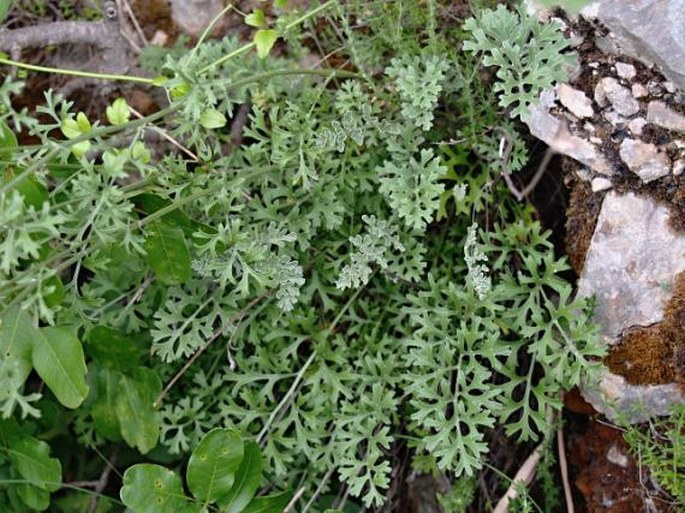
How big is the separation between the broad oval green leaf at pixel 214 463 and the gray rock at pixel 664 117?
1.36 metres

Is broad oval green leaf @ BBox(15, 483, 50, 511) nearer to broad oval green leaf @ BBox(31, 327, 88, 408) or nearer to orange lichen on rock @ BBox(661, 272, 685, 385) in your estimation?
broad oval green leaf @ BBox(31, 327, 88, 408)

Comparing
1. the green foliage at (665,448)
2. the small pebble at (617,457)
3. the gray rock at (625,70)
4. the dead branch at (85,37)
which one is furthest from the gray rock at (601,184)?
the dead branch at (85,37)

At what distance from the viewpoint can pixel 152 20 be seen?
10.1 feet

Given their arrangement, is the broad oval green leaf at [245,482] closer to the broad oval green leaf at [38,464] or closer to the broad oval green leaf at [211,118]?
the broad oval green leaf at [38,464]

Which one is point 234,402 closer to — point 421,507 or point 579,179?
point 421,507

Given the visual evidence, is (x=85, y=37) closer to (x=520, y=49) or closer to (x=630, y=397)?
(x=520, y=49)

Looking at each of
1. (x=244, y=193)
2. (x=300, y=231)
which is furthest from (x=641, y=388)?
(x=244, y=193)

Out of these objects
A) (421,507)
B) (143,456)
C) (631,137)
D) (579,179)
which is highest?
(631,137)

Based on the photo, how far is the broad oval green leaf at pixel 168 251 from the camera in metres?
2.23

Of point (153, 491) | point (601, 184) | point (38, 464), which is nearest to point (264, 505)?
point (153, 491)

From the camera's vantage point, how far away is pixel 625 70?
7.28ft

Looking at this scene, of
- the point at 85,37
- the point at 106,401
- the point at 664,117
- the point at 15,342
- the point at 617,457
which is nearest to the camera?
the point at 15,342

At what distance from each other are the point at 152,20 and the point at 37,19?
42cm

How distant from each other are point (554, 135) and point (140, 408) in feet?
4.66
